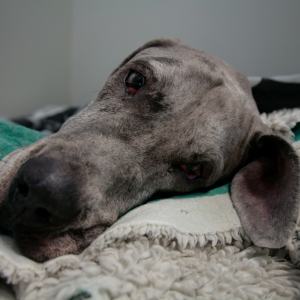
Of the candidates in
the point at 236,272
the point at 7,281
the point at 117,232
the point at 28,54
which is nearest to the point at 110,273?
the point at 117,232

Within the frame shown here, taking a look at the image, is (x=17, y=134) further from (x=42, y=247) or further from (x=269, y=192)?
(x=269, y=192)

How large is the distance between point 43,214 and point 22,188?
0.09 m

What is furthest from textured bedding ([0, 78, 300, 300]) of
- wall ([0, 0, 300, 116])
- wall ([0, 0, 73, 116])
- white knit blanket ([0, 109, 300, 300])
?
wall ([0, 0, 73, 116])

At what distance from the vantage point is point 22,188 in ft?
2.81

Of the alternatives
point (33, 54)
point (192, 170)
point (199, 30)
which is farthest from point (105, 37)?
point (192, 170)

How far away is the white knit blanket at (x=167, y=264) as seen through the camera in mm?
732

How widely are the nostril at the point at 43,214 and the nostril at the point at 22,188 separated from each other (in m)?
0.05

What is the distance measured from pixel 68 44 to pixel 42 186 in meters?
3.50

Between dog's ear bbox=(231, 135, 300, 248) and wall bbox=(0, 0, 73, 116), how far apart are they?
2.55m

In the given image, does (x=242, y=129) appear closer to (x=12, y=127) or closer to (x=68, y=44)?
(x=12, y=127)

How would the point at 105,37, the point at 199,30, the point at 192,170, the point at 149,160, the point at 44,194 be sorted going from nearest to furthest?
1. the point at 44,194
2. the point at 149,160
3. the point at 192,170
4. the point at 199,30
5. the point at 105,37

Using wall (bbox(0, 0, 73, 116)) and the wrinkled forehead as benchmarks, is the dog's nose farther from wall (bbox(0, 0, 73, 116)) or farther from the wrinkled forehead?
wall (bbox(0, 0, 73, 116))

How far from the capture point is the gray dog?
88 centimetres

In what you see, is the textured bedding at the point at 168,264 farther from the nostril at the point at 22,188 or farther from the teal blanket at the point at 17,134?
the teal blanket at the point at 17,134
